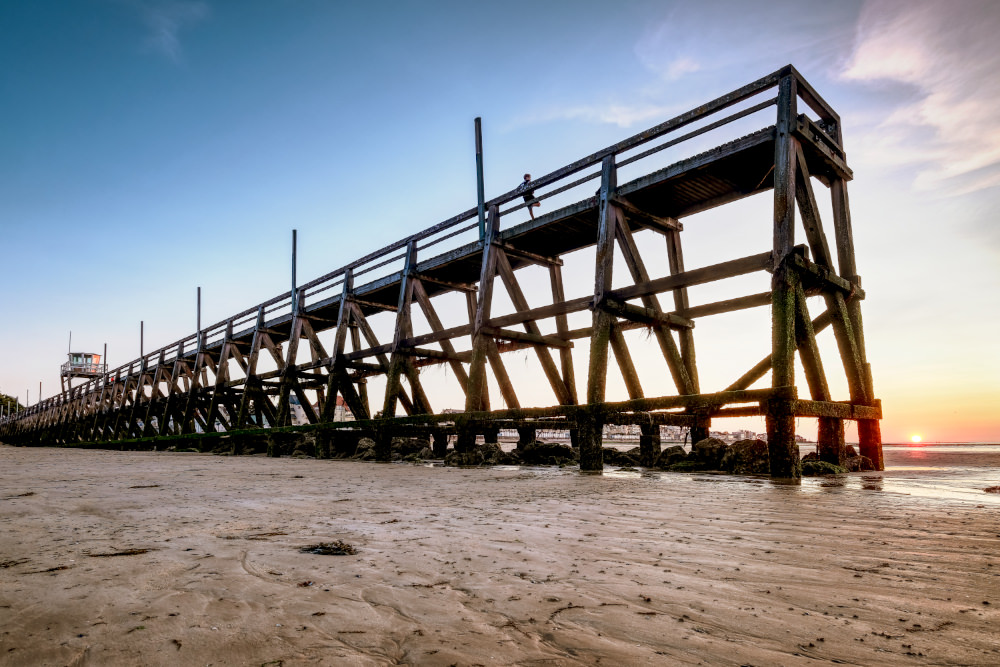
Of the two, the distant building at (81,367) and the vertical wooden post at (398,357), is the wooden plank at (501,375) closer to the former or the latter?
the vertical wooden post at (398,357)

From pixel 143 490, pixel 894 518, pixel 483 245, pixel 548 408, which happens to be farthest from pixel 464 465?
pixel 894 518

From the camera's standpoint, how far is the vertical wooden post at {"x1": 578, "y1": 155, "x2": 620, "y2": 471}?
25.1 ft

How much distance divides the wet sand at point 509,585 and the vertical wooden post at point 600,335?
3.77 meters

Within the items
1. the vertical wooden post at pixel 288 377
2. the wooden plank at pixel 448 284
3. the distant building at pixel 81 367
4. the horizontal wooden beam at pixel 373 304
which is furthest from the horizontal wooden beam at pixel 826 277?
the distant building at pixel 81 367

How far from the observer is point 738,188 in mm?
8727

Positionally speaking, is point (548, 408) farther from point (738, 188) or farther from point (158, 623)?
point (158, 623)

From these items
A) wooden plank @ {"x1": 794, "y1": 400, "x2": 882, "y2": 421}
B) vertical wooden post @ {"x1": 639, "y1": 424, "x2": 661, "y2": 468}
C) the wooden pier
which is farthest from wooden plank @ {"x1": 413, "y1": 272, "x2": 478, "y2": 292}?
wooden plank @ {"x1": 794, "y1": 400, "x2": 882, "y2": 421}

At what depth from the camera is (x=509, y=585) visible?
2.01 meters

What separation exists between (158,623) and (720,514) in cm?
303

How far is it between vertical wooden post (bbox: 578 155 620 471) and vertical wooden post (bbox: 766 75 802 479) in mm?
2283

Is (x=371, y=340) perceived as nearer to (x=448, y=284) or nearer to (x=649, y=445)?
(x=448, y=284)

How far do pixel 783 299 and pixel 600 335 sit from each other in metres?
2.55

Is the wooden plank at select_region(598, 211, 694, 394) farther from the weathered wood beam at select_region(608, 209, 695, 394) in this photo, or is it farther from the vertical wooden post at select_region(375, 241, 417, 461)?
the vertical wooden post at select_region(375, 241, 417, 461)

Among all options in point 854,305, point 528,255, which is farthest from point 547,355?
point 854,305
